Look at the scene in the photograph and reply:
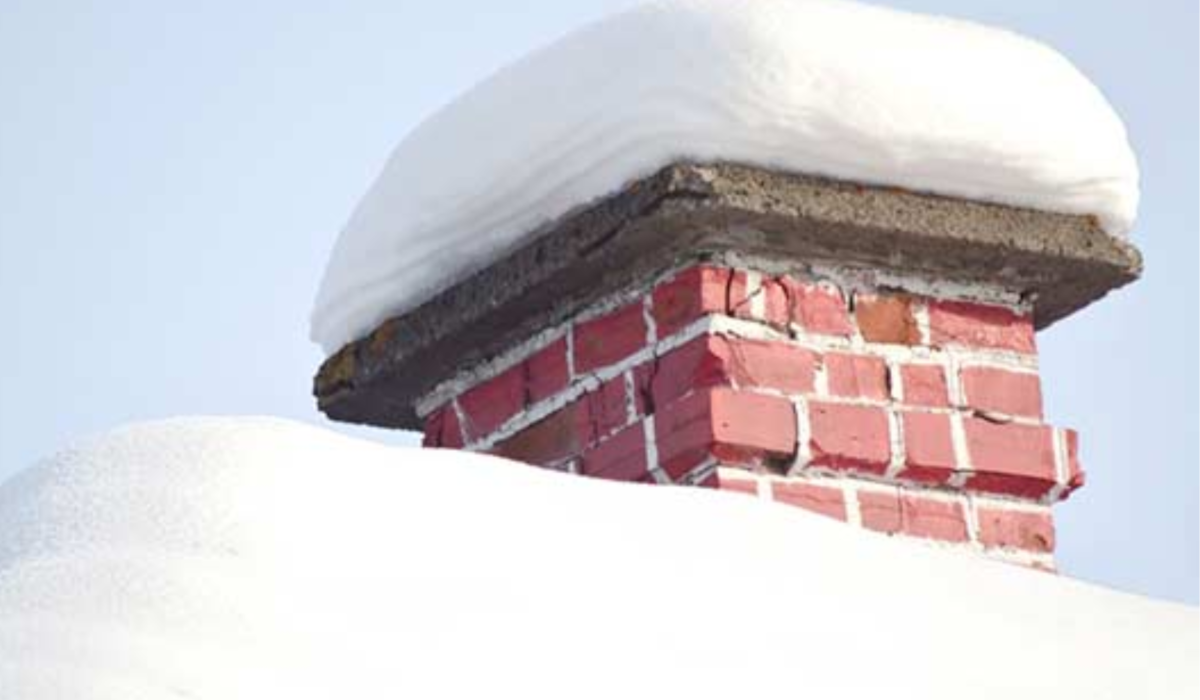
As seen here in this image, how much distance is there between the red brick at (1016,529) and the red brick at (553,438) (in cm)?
42

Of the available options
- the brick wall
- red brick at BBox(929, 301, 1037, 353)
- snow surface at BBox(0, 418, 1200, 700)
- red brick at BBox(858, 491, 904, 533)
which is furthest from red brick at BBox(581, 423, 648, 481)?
snow surface at BBox(0, 418, 1200, 700)

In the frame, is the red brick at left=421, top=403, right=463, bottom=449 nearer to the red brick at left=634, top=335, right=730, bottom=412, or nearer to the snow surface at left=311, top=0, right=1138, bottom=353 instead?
the snow surface at left=311, top=0, right=1138, bottom=353

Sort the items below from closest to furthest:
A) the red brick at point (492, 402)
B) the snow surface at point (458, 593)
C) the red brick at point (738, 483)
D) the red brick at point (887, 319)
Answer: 1. the snow surface at point (458, 593)
2. the red brick at point (738, 483)
3. the red brick at point (887, 319)
4. the red brick at point (492, 402)

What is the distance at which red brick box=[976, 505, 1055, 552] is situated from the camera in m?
2.81

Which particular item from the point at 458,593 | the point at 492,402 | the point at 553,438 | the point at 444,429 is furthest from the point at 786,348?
the point at 458,593

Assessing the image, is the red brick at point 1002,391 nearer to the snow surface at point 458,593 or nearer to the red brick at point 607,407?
the red brick at point 607,407

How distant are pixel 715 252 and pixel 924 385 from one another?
28cm

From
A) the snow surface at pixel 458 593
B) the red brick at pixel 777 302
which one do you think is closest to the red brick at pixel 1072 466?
the red brick at pixel 777 302

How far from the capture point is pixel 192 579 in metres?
1.51

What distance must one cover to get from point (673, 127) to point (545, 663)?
1152 mm

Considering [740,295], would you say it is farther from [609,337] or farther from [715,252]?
[609,337]

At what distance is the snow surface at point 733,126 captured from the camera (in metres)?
2.67

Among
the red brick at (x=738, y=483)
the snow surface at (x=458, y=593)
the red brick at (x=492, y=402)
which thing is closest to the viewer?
the snow surface at (x=458, y=593)

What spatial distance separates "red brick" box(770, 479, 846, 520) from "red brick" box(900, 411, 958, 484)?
96 millimetres
